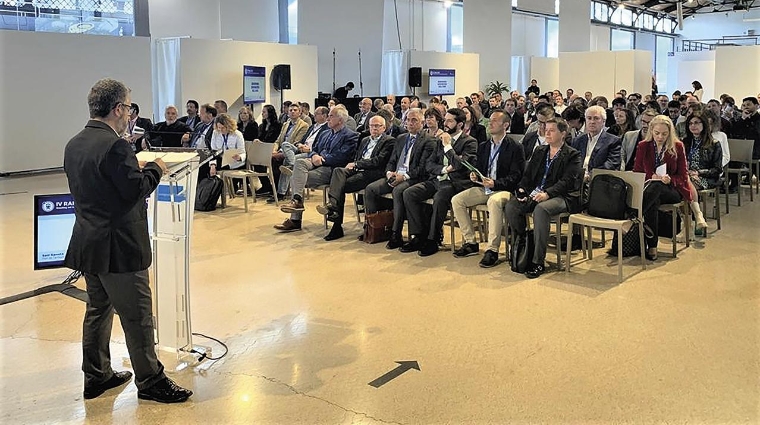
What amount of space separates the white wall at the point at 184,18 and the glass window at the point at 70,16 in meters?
0.47

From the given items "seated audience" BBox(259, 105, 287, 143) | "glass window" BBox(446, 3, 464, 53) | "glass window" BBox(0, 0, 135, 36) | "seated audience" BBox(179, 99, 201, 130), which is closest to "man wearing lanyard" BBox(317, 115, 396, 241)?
"seated audience" BBox(259, 105, 287, 143)

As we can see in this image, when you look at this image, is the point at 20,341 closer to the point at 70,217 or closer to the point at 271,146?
the point at 70,217

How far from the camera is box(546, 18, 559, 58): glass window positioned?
81.7ft

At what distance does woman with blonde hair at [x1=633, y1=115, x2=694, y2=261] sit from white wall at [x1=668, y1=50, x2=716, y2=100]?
17.2 m

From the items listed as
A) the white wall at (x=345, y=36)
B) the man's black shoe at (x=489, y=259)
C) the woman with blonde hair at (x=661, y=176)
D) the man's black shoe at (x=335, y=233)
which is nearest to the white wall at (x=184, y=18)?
the white wall at (x=345, y=36)

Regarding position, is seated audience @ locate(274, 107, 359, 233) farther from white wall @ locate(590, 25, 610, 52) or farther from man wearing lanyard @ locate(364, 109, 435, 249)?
white wall @ locate(590, 25, 610, 52)

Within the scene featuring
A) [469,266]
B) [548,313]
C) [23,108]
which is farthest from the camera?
[23,108]

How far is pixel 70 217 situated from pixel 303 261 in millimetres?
1796

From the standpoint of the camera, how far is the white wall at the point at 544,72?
2200 cm

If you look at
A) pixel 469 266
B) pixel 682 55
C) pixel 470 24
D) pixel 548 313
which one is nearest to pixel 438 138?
pixel 469 266

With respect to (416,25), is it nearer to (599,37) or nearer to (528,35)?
(528,35)

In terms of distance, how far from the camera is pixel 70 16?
39.0 feet

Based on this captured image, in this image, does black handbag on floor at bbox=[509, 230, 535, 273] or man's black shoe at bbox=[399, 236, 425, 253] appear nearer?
black handbag on floor at bbox=[509, 230, 535, 273]

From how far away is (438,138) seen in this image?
606 cm
